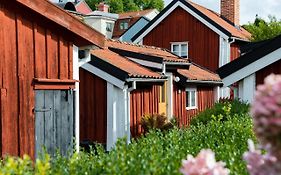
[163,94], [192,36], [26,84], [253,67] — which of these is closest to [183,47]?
[192,36]

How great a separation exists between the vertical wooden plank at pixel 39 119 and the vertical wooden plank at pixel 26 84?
10 cm

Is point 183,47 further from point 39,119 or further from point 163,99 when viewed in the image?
point 39,119

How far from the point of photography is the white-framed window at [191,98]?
784 inches

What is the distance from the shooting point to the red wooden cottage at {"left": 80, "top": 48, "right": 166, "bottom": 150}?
14048 mm

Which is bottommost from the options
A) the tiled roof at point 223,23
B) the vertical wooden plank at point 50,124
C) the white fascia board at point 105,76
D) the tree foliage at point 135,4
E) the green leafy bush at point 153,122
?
the green leafy bush at point 153,122

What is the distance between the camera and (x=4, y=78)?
8.17 m

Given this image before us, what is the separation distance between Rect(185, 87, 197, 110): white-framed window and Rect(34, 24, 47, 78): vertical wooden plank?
11.3 m

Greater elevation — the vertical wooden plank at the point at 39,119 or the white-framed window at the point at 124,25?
the white-framed window at the point at 124,25

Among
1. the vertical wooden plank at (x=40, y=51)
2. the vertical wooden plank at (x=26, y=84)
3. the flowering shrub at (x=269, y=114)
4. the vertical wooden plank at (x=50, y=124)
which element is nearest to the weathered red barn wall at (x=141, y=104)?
the vertical wooden plank at (x=50, y=124)

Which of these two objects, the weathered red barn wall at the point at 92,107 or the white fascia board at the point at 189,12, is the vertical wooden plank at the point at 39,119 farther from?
the white fascia board at the point at 189,12

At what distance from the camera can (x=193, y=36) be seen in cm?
2555

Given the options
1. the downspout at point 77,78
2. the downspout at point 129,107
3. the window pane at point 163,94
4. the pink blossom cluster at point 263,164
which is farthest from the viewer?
the window pane at point 163,94

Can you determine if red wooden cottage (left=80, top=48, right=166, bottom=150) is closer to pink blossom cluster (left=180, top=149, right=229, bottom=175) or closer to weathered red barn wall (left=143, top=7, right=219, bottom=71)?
weathered red barn wall (left=143, top=7, right=219, bottom=71)

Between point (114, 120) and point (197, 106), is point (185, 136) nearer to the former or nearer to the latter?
point (114, 120)
